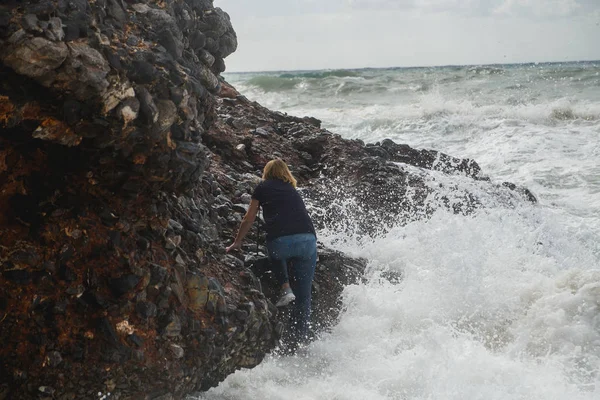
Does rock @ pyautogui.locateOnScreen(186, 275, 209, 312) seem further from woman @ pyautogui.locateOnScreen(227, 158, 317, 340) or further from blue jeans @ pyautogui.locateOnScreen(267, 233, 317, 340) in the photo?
blue jeans @ pyautogui.locateOnScreen(267, 233, 317, 340)

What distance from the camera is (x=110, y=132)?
411 centimetres

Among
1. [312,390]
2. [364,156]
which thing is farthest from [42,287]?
[364,156]

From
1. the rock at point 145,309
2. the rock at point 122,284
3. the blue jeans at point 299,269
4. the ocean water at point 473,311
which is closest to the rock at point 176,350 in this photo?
the rock at point 145,309

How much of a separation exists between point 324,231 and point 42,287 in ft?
13.9

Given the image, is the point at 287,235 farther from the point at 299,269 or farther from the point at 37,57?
the point at 37,57

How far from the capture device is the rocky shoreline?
3.91 meters

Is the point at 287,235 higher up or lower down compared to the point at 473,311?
higher up

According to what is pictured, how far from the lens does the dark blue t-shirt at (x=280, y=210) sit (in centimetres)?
614

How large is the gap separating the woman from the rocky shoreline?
63 centimetres

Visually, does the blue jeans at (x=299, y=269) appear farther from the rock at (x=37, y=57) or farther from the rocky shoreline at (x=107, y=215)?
the rock at (x=37, y=57)

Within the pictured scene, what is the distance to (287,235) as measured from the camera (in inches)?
241

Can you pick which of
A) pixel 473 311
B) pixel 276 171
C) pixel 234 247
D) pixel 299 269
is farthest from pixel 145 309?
pixel 473 311

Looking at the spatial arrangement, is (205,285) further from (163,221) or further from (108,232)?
(108,232)

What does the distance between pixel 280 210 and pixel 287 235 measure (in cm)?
25
